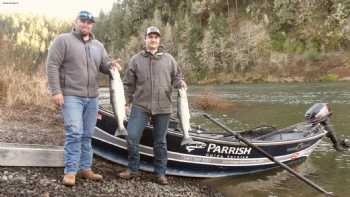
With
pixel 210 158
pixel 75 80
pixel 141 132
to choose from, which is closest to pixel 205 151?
pixel 210 158

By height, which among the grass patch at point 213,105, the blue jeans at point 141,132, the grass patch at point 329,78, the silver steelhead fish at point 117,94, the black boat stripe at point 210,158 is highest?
the silver steelhead fish at point 117,94

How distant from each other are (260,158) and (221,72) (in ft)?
180

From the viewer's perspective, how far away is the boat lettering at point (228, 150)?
8.24 m

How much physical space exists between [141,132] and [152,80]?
87 cm

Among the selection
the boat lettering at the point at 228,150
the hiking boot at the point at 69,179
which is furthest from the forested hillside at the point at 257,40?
the hiking boot at the point at 69,179

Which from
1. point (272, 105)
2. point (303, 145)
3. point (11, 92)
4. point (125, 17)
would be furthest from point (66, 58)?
point (125, 17)

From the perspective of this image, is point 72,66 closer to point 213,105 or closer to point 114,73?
point 114,73

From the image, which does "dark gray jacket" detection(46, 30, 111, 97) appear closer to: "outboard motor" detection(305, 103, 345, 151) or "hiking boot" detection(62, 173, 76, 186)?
"hiking boot" detection(62, 173, 76, 186)

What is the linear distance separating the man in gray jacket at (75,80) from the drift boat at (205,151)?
1.47 metres

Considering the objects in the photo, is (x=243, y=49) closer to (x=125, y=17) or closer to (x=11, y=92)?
(x=125, y=17)

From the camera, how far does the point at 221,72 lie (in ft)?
209

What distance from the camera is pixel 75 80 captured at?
229 inches

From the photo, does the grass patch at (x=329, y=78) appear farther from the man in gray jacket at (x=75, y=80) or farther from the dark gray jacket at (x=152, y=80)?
the man in gray jacket at (x=75, y=80)

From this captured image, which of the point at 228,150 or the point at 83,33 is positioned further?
the point at 228,150
